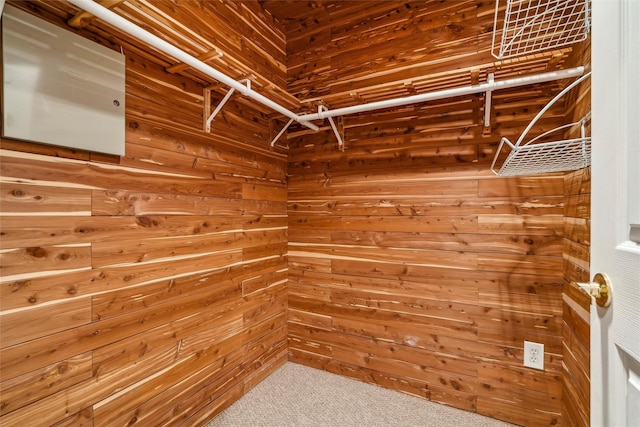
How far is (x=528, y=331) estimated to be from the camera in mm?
1486

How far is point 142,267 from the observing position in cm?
122

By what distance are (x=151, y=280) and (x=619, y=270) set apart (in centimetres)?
154

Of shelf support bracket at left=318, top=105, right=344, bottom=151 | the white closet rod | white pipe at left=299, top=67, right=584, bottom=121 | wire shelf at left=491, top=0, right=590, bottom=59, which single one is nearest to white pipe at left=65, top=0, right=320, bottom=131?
the white closet rod

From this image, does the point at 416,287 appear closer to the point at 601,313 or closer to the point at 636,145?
the point at 601,313

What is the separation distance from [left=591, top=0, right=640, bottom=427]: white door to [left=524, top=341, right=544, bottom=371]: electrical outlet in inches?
39.5

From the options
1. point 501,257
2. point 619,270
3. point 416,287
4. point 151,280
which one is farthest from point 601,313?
point 151,280

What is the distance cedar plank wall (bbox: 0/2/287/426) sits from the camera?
2.98 feet

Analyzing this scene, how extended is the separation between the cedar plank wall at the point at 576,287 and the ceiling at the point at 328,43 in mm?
241

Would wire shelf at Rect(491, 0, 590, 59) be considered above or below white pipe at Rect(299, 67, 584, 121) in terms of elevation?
above

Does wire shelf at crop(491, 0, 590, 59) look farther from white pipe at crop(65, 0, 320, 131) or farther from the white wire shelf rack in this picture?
white pipe at crop(65, 0, 320, 131)

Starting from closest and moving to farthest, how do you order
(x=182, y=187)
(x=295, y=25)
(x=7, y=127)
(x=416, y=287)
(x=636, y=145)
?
(x=636, y=145), (x=7, y=127), (x=182, y=187), (x=416, y=287), (x=295, y=25)

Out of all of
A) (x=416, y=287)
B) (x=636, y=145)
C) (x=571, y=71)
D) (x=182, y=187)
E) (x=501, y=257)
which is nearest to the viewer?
(x=636, y=145)

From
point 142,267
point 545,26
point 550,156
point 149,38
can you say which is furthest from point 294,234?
point 545,26

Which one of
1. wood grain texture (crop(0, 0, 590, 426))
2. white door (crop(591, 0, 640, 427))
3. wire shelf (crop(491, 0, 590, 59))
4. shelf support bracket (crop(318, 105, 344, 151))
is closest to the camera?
white door (crop(591, 0, 640, 427))
